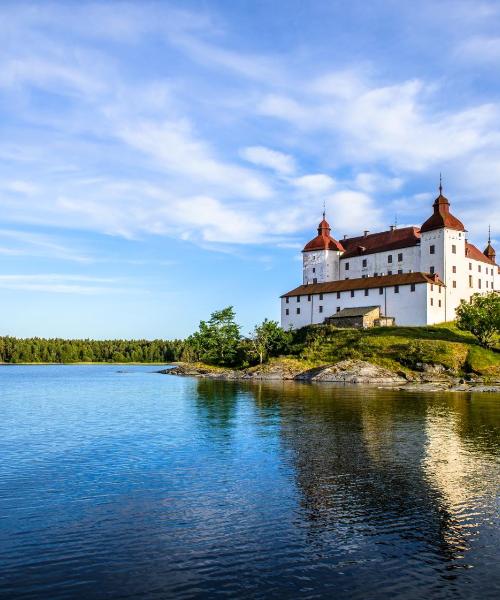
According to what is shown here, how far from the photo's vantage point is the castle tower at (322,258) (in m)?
144

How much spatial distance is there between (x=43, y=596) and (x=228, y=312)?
12953 cm

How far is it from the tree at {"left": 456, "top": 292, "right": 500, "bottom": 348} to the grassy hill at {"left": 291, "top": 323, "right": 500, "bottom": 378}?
2386 mm

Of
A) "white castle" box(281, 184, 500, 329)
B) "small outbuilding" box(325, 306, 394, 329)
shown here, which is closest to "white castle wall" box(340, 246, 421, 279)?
"white castle" box(281, 184, 500, 329)

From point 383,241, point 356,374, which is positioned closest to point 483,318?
point 356,374

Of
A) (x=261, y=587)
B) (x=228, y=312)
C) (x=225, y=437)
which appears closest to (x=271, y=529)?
(x=261, y=587)

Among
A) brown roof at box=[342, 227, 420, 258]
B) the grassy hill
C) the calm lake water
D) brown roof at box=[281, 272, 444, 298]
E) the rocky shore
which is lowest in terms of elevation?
the calm lake water

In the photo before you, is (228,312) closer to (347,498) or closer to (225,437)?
(225,437)

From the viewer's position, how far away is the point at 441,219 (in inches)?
4791

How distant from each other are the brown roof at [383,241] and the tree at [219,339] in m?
34.4

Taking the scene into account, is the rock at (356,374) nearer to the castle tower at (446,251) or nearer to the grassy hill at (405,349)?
the grassy hill at (405,349)

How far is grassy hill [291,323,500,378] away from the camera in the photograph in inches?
4080

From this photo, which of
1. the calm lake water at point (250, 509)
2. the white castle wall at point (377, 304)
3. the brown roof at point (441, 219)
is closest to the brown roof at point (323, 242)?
the white castle wall at point (377, 304)

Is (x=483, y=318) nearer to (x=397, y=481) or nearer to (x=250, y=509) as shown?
(x=397, y=481)

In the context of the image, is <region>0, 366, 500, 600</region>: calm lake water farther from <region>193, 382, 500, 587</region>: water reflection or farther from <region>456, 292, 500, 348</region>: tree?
<region>456, 292, 500, 348</region>: tree
